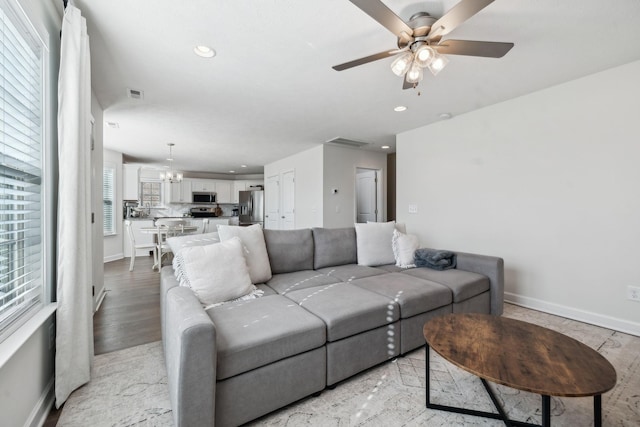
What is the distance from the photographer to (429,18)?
1682mm

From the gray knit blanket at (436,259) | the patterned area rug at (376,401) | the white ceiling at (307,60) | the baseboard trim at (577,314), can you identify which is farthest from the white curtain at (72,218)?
the baseboard trim at (577,314)

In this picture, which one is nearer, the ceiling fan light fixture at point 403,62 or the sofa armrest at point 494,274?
the ceiling fan light fixture at point 403,62

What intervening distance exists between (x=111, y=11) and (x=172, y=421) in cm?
248

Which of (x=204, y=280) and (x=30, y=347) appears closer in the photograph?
(x=30, y=347)

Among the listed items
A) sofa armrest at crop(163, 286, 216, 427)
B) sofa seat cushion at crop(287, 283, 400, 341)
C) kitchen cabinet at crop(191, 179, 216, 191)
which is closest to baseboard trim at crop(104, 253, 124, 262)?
kitchen cabinet at crop(191, 179, 216, 191)

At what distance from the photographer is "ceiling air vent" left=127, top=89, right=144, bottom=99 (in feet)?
9.32

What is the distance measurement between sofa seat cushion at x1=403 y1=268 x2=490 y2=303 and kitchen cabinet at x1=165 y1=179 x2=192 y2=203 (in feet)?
24.5

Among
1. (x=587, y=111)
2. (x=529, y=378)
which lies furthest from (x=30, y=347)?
(x=587, y=111)

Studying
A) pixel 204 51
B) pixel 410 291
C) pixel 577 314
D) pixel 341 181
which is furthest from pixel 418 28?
pixel 341 181

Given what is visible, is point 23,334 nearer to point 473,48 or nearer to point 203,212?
point 473,48

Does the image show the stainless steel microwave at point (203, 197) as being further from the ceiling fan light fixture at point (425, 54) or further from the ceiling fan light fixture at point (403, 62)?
the ceiling fan light fixture at point (425, 54)

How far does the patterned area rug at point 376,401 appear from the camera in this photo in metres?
1.38

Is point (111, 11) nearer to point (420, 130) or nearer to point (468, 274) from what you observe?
point (468, 274)

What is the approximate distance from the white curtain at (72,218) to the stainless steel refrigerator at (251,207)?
667 centimetres
